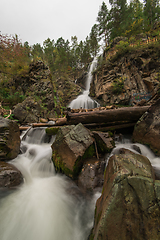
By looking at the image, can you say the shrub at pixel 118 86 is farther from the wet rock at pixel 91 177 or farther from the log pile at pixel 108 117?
the wet rock at pixel 91 177

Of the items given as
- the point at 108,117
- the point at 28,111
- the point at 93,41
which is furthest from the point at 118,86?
the point at 93,41

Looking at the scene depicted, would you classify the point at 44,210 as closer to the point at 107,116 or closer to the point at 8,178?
the point at 8,178

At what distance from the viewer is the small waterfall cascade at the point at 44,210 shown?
187 centimetres

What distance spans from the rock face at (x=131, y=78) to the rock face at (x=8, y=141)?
11.3 meters

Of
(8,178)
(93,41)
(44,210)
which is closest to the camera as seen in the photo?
(44,210)

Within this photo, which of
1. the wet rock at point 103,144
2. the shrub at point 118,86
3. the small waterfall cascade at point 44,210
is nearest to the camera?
the small waterfall cascade at point 44,210

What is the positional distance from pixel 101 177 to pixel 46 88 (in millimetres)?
12047

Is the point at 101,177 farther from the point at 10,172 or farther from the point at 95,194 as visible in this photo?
the point at 10,172

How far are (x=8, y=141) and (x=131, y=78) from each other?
539 inches

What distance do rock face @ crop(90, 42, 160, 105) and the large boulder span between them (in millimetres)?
9790

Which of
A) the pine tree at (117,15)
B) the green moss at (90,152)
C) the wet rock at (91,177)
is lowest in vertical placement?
the wet rock at (91,177)

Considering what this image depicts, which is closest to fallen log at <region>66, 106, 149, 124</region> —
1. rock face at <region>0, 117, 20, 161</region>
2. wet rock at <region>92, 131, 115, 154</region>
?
wet rock at <region>92, 131, 115, 154</region>

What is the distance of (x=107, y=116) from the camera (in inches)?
184

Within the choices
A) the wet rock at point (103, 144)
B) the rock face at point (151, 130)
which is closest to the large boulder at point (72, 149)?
the wet rock at point (103, 144)
